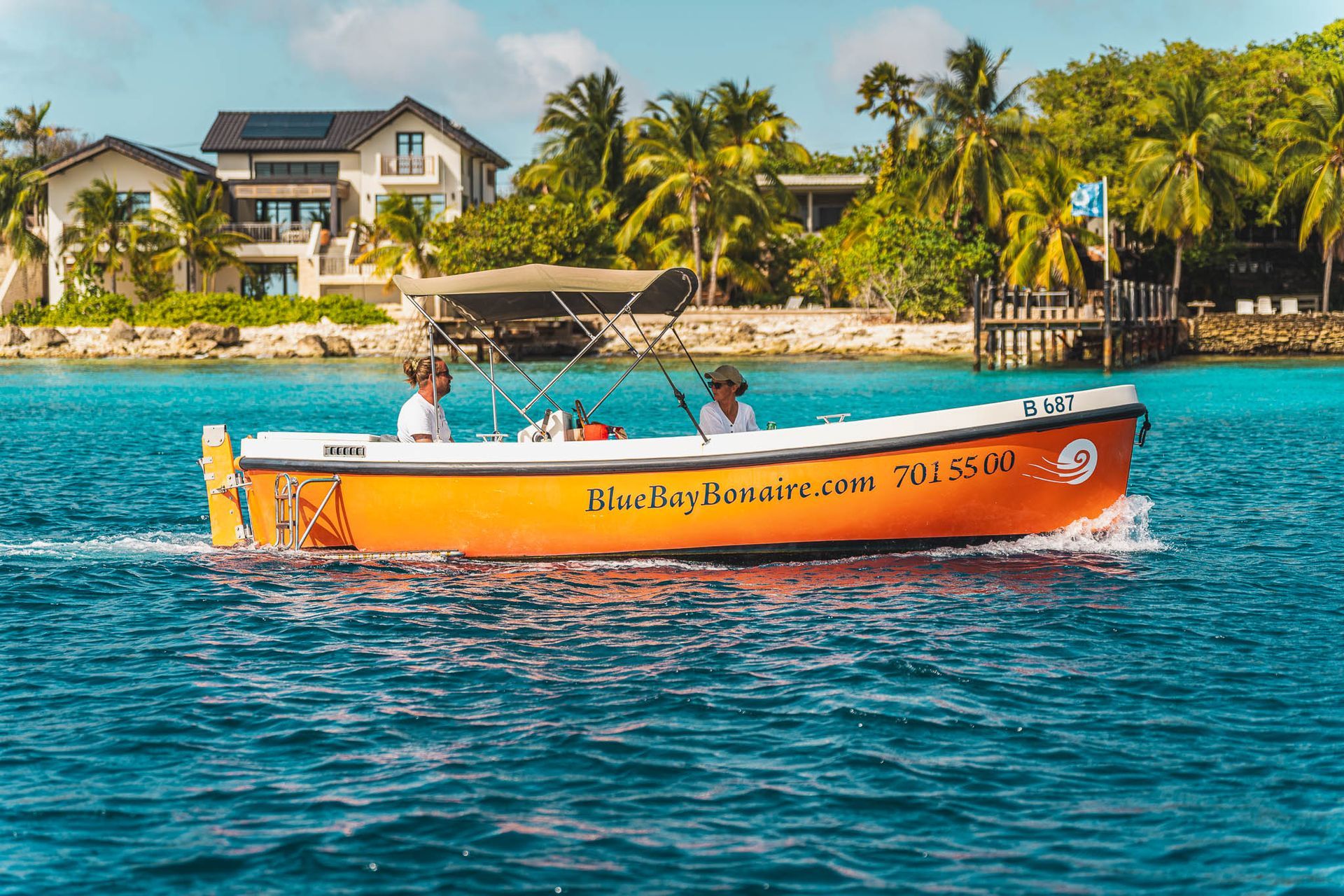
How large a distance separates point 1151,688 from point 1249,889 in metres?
2.59

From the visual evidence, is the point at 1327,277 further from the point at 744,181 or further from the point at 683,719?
the point at 683,719

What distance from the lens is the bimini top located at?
10984 millimetres

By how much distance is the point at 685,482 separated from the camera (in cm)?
1063

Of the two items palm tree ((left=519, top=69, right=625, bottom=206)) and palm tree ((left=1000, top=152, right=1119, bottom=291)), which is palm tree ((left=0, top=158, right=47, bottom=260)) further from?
palm tree ((left=1000, top=152, right=1119, bottom=291))

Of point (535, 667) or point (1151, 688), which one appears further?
point (535, 667)

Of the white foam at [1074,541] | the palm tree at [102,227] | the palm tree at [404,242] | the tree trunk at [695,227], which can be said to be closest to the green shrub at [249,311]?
the palm tree at [404,242]

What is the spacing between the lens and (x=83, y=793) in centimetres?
659

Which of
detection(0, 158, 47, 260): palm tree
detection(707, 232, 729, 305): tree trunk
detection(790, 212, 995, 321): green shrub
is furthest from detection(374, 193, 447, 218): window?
detection(790, 212, 995, 321): green shrub

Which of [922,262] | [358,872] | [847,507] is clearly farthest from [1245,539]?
[922,262]

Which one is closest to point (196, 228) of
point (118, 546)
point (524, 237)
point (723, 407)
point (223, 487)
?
point (524, 237)

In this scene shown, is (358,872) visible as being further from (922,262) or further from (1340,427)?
(922,262)

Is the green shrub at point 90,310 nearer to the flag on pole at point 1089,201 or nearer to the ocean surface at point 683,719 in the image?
the flag on pole at point 1089,201

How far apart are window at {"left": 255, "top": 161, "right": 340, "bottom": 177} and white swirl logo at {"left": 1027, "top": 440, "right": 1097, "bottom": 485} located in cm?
5839

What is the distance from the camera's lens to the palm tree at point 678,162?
180ft
